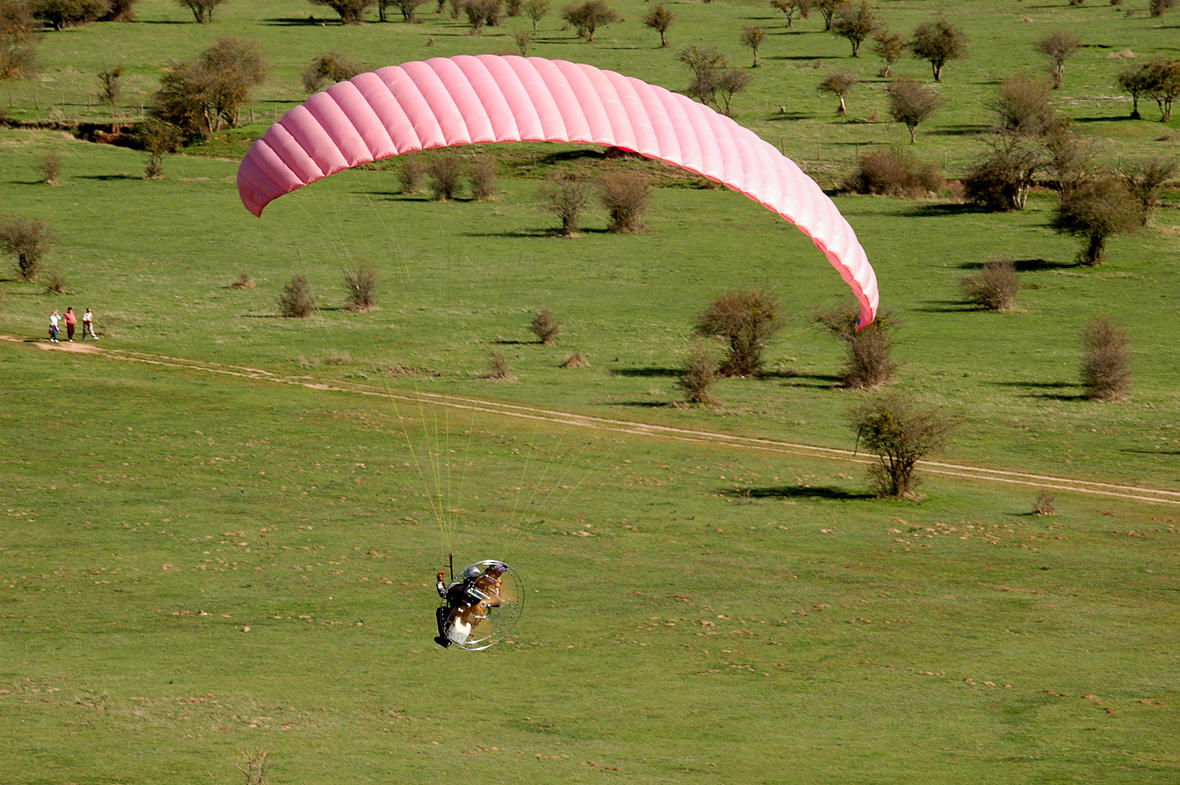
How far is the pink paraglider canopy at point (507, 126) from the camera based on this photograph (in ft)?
67.1

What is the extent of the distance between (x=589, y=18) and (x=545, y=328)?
209 feet

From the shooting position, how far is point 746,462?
38.5m

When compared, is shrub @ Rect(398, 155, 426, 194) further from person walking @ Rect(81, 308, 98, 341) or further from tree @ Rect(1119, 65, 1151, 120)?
A: tree @ Rect(1119, 65, 1151, 120)

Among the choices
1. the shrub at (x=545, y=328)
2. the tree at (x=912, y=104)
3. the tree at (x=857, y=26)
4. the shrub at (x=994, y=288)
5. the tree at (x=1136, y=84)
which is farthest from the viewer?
the tree at (x=857, y=26)

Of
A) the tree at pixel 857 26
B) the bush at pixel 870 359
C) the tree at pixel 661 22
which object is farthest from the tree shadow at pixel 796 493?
the tree at pixel 857 26

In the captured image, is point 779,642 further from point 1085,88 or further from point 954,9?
point 954,9

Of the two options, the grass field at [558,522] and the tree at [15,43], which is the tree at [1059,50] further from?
the tree at [15,43]

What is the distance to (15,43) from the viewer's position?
85.6 meters

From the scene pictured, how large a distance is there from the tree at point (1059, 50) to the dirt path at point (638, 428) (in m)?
66.5

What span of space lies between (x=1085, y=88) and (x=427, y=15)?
2029 inches

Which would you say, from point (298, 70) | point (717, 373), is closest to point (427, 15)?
point (298, 70)

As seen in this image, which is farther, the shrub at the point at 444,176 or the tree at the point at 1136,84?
the tree at the point at 1136,84

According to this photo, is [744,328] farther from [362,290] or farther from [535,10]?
[535,10]

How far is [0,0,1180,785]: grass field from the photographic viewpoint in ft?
74.6
